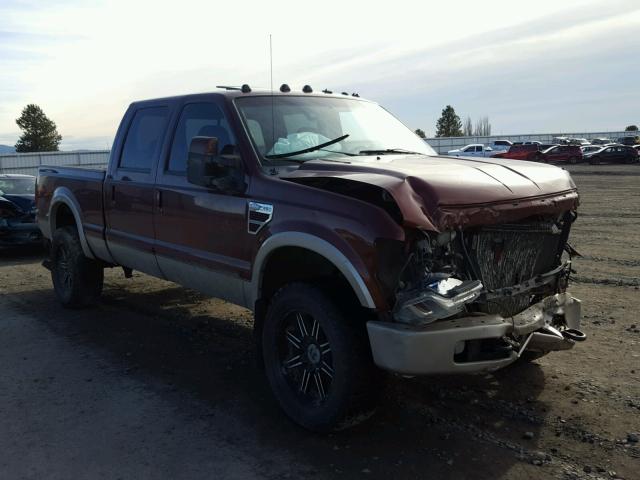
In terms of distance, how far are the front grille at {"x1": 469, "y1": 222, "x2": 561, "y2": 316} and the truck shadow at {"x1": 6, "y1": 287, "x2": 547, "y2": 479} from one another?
771 millimetres

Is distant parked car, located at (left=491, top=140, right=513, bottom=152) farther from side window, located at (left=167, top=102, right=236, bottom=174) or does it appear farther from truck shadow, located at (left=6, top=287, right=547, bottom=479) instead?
side window, located at (left=167, top=102, right=236, bottom=174)

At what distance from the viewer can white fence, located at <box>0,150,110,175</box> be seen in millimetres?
33812

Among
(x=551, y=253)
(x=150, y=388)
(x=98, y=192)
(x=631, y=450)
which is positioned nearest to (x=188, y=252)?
(x=150, y=388)

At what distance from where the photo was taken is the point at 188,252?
16.2 feet

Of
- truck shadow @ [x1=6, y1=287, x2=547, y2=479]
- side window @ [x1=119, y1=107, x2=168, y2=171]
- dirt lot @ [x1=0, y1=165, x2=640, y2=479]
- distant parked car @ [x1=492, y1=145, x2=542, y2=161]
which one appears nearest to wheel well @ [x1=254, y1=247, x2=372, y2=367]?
truck shadow @ [x1=6, y1=287, x2=547, y2=479]

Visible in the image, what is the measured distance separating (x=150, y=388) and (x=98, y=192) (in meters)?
2.52

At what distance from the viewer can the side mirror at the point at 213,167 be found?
420cm

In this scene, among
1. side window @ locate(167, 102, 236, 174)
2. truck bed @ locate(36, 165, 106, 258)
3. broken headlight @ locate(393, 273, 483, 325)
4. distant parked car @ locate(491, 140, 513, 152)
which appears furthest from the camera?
distant parked car @ locate(491, 140, 513, 152)

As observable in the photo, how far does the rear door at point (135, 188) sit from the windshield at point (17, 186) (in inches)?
259

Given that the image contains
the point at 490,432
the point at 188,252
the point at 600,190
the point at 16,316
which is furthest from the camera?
the point at 600,190

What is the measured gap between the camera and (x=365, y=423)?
13.0ft

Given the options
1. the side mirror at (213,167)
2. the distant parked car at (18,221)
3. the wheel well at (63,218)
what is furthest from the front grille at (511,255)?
the distant parked car at (18,221)

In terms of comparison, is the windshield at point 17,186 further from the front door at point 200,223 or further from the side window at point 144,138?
the front door at point 200,223

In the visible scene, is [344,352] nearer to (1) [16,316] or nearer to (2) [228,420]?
(2) [228,420]
